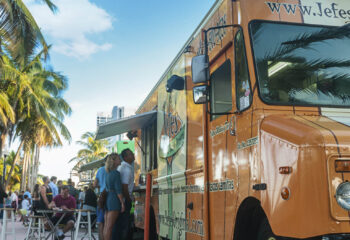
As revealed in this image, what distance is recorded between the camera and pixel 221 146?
178 inches

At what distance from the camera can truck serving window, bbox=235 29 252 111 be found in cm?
397

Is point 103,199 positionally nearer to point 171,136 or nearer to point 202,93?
point 171,136

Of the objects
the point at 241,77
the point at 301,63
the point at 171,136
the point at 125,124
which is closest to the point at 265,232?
the point at 241,77

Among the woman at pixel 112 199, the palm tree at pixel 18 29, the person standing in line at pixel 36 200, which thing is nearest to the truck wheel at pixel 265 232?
the woman at pixel 112 199

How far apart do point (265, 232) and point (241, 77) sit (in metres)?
1.48

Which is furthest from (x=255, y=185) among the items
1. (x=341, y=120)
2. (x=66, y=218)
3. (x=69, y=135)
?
(x=69, y=135)

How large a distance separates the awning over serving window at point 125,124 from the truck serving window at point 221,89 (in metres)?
3.13

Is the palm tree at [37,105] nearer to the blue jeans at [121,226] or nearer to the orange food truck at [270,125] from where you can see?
the blue jeans at [121,226]

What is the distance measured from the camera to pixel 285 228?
3195mm


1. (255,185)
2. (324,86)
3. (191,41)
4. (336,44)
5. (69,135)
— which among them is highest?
(69,135)

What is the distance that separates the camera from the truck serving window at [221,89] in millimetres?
4465

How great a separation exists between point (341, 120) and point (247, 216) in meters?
1.23

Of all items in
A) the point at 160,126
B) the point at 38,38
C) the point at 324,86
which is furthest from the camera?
the point at 38,38

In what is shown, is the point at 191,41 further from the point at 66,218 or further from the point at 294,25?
the point at 66,218
